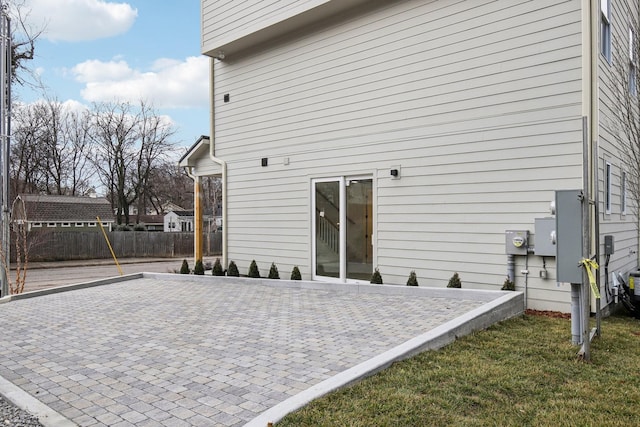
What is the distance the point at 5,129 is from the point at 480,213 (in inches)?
353

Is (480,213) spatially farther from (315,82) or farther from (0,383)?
(0,383)

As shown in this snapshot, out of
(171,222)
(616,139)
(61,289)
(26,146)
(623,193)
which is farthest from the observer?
(171,222)

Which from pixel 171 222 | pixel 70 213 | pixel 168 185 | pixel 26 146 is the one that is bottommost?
pixel 171 222

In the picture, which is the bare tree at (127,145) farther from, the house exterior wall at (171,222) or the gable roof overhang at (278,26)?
the gable roof overhang at (278,26)

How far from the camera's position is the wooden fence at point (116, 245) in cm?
2381

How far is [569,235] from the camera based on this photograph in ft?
14.0

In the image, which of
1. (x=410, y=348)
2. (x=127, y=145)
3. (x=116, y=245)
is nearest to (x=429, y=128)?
(x=410, y=348)

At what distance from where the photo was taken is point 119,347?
4762 millimetres

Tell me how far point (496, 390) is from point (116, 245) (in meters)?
27.0

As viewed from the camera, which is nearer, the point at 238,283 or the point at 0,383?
the point at 0,383

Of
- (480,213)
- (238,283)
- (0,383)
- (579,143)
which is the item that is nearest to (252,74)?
(238,283)

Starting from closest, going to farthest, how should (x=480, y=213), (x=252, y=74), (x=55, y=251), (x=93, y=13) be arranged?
(x=480, y=213) → (x=252, y=74) → (x=93, y=13) → (x=55, y=251)

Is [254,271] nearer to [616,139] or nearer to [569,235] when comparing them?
[569,235]

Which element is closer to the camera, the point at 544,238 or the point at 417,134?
the point at 544,238
